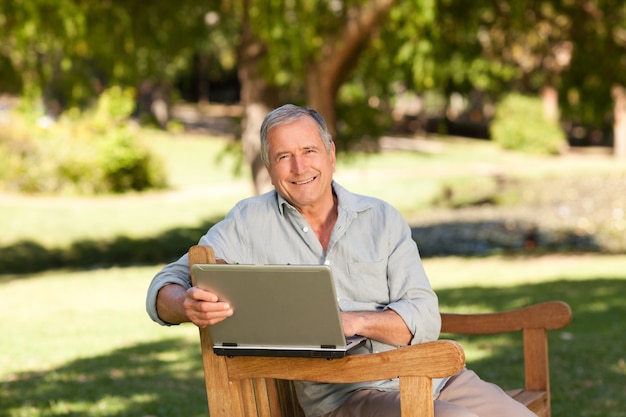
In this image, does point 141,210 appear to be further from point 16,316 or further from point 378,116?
point 16,316

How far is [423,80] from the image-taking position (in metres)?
13.0

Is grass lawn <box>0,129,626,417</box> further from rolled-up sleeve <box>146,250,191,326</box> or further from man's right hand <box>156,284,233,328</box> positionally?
man's right hand <box>156,284,233,328</box>

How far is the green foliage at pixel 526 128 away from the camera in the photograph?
36.1 metres

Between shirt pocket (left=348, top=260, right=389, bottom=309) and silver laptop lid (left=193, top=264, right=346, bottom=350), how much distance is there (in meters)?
0.46

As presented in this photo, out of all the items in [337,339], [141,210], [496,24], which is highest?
[496,24]

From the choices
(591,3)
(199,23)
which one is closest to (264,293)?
(591,3)

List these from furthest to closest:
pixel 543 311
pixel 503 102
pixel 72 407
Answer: pixel 503 102
pixel 72 407
pixel 543 311

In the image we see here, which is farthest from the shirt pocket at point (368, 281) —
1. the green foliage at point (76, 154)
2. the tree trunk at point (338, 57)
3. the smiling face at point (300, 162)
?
the green foliage at point (76, 154)

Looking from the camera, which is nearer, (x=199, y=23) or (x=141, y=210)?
(x=199, y=23)

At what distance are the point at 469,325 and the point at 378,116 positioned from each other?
1455 centimetres

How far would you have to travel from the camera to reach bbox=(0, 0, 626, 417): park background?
23.9 feet

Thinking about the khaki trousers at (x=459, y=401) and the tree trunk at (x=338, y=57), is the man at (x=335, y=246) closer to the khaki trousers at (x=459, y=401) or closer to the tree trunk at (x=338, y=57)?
the khaki trousers at (x=459, y=401)

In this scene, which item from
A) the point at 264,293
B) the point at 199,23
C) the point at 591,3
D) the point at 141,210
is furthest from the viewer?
the point at 141,210

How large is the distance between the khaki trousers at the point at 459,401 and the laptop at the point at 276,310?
0.26 metres
